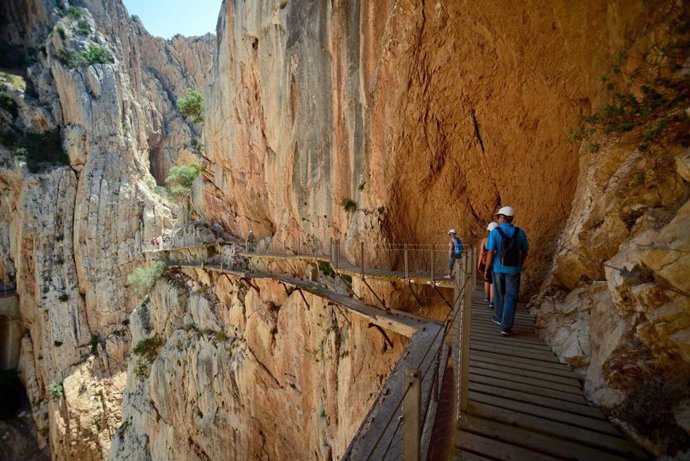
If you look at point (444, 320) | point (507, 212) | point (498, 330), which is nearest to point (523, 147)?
point (507, 212)

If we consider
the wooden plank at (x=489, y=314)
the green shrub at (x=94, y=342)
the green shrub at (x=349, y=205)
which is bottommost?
the green shrub at (x=94, y=342)

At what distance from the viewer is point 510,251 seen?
A: 441 centimetres

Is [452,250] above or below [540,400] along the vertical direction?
above

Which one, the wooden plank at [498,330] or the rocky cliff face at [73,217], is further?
the rocky cliff face at [73,217]

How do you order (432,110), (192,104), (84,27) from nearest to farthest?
(432,110) < (192,104) < (84,27)

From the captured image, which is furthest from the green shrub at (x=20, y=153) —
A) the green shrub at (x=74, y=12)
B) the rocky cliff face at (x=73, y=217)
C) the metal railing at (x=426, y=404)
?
the metal railing at (x=426, y=404)

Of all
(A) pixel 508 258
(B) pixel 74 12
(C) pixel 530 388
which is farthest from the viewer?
(B) pixel 74 12

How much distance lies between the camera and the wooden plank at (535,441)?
2193mm

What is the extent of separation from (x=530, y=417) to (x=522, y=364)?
105 cm

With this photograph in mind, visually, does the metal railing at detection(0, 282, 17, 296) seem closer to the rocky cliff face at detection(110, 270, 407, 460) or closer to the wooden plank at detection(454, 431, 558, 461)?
the rocky cliff face at detection(110, 270, 407, 460)

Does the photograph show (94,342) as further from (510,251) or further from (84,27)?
(84,27)

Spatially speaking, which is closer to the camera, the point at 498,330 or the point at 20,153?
the point at 498,330

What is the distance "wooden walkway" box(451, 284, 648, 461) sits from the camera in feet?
7.43

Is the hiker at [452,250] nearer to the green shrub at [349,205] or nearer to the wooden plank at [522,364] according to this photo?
the wooden plank at [522,364]
